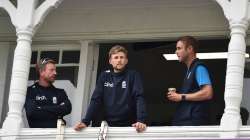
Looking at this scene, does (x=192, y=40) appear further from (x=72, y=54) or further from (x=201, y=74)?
(x=72, y=54)

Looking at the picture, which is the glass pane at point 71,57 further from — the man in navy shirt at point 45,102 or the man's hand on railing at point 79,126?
the man's hand on railing at point 79,126

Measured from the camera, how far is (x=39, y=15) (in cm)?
1151

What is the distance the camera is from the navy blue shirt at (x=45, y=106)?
11.2 meters

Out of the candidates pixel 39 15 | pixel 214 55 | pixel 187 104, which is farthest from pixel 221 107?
pixel 39 15

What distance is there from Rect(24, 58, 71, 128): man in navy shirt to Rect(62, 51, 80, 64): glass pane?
3.84 ft

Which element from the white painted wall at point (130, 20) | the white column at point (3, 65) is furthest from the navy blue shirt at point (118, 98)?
the white column at point (3, 65)

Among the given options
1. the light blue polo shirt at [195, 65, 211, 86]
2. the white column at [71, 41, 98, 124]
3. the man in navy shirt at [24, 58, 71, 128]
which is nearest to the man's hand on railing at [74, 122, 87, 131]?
the man in navy shirt at [24, 58, 71, 128]

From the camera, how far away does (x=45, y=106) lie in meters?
11.2

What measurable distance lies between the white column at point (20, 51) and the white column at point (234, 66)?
6.76ft

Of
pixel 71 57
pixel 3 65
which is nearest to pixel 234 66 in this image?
pixel 71 57

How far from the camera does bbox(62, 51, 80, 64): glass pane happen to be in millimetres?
12711

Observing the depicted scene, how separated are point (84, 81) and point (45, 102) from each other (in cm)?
118

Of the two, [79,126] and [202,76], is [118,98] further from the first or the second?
[202,76]

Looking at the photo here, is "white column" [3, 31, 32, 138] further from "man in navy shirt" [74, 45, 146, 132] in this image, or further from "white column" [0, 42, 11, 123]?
"white column" [0, 42, 11, 123]
